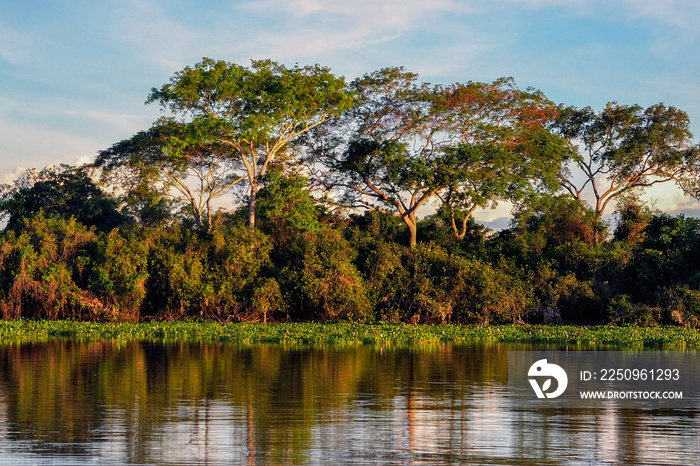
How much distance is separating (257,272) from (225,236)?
216 cm

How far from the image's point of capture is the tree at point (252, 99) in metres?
36.6

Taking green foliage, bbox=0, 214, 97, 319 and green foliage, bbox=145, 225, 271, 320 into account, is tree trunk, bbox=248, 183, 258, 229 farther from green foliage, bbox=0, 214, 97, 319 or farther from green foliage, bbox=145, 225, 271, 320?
green foliage, bbox=0, 214, 97, 319

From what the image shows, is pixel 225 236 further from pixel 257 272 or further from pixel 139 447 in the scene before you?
pixel 139 447

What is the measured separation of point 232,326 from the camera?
30.9 meters

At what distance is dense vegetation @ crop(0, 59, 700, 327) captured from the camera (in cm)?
3491

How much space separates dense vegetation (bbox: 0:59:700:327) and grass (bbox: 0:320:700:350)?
4.05 meters

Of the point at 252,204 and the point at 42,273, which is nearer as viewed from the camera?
the point at 42,273

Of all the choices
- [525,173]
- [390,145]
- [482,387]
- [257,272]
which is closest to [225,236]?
[257,272]

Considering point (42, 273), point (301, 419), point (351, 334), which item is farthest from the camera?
point (42, 273)

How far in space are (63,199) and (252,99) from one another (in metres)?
13.1

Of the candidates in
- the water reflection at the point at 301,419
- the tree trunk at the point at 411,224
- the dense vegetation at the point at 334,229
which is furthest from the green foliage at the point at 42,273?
the water reflection at the point at 301,419

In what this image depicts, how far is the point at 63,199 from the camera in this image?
141 ft

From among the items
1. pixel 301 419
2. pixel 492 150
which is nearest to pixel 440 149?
pixel 492 150

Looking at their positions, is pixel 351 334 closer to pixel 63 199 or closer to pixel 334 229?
pixel 334 229
